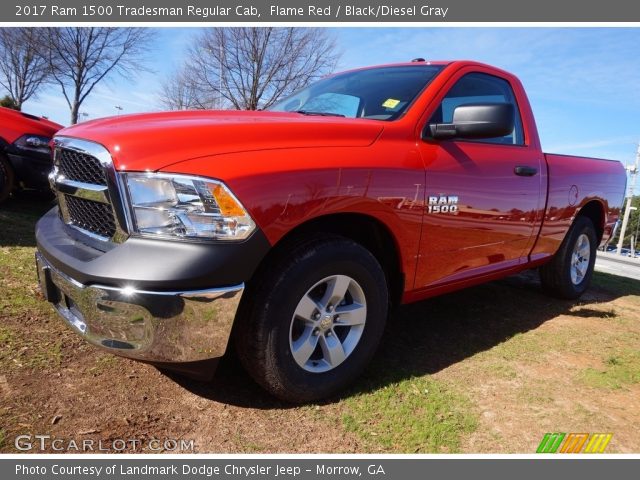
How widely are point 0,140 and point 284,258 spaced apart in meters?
4.69

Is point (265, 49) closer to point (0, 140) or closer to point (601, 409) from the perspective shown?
point (0, 140)

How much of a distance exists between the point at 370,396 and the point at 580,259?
11.0 feet

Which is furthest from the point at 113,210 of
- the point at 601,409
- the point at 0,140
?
the point at 0,140

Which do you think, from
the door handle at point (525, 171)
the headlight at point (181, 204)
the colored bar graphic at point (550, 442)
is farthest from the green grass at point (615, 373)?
the headlight at point (181, 204)

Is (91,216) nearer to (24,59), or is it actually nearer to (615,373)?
(615,373)

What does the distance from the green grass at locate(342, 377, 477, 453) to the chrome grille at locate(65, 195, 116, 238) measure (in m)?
1.43

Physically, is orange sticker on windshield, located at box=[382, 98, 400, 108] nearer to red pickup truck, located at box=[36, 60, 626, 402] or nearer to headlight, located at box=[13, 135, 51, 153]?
red pickup truck, located at box=[36, 60, 626, 402]

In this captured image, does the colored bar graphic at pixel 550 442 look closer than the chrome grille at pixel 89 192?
No

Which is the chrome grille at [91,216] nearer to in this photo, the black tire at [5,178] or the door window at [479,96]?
the door window at [479,96]

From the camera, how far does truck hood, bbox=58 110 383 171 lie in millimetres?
1942

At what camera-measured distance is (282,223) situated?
2.05 m

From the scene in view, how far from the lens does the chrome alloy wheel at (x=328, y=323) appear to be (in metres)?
2.27

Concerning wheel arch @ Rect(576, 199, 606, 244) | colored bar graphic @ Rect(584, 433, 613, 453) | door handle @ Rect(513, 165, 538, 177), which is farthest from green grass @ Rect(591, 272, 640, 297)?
colored bar graphic @ Rect(584, 433, 613, 453)

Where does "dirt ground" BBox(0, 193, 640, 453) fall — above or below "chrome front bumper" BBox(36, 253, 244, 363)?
below
